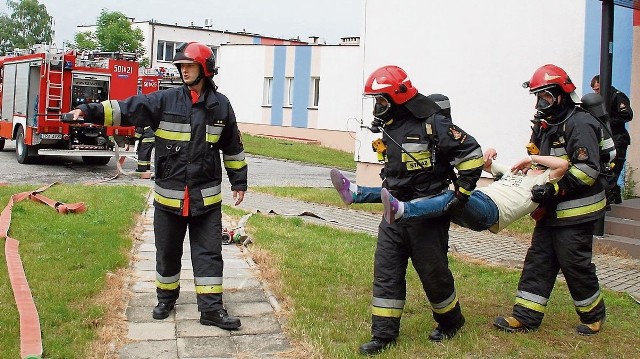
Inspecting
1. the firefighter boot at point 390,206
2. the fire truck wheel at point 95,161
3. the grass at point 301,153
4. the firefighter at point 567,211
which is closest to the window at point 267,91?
the grass at point 301,153

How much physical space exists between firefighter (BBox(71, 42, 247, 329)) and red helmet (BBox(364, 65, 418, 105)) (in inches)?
47.9

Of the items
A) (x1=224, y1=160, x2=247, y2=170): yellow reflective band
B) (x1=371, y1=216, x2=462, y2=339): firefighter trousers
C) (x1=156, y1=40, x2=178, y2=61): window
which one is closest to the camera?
(x1=371, y1=216, x2=462, y2=339): firefighter trousers

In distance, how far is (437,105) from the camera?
4.89 m

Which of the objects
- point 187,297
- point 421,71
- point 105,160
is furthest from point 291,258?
point 105,160

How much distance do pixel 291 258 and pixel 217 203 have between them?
6.90ft

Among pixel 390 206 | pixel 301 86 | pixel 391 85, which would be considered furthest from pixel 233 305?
pixel 301 86

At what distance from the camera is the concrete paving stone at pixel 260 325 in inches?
202

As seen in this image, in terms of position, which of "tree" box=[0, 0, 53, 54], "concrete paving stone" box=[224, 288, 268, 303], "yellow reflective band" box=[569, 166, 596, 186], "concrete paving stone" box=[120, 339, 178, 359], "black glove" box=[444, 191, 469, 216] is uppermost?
"tree" box=[0, 0, 53, 54]

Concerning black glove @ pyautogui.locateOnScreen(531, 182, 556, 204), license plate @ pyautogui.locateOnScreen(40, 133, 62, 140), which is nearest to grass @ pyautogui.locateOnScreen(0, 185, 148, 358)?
black glove @ pyautogui.locateOnScreen(531, 182, 556, 204)

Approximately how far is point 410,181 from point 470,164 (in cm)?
42

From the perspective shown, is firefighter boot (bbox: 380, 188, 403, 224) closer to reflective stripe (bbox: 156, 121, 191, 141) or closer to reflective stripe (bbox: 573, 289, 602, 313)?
reflective stripe (bbox: 156, 121, 191, 141)

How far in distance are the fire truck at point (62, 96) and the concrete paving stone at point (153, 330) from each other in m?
12.5

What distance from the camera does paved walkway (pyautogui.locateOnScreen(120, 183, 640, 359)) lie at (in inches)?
187

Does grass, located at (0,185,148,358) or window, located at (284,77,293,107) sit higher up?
window, located at (284,77,293,107)
